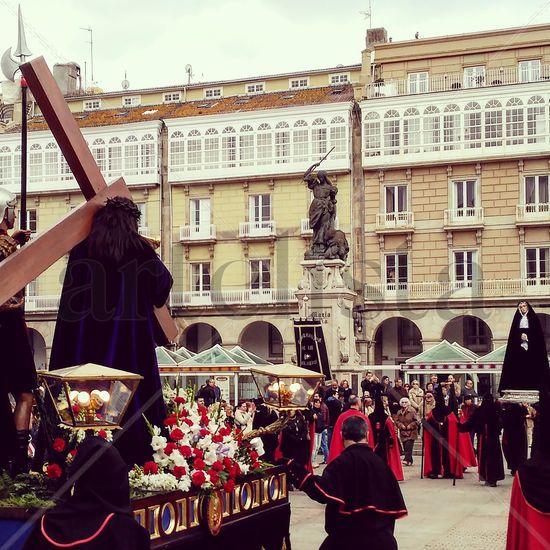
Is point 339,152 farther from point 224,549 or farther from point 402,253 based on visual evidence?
point 224,549

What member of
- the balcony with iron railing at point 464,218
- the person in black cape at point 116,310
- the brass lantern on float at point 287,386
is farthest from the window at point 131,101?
the person in black cape at point 116,310

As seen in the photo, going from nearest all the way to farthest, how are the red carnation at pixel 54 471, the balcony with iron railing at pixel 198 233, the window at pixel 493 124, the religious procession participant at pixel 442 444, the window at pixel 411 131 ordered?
the red carnation at pixel 54 471 < the religious procession participant at pixel 442 444 < the window at pixel 493 124 < the window at pixel 411 131 < the balcony with iron railing at pixel 198 233

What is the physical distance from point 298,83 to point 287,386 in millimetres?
39345

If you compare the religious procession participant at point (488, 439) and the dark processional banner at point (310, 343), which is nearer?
the religious procession participant at point (488, 439)

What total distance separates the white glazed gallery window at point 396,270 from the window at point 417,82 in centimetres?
728

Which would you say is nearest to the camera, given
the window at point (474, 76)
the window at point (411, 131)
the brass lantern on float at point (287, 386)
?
the brass lantern on float at point (287, 386)

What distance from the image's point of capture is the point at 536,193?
122 feet

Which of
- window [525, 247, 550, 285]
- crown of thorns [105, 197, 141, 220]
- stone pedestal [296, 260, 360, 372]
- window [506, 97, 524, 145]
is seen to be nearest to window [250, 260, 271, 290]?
window [525, 247, 550, 285]

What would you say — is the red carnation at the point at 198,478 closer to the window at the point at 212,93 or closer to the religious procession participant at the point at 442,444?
the religious procession participant at the point at 442,444

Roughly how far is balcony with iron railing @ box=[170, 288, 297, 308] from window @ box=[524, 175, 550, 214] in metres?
10.1

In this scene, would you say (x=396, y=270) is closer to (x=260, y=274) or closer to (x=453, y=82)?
(x=260, y=274)

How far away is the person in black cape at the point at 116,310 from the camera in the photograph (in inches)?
240

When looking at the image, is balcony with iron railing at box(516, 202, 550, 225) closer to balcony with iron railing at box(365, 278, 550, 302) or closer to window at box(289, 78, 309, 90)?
balcony with iron railing at box(365, 278, 550, 302)

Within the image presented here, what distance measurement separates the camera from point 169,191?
42219 millimetres
